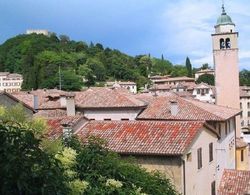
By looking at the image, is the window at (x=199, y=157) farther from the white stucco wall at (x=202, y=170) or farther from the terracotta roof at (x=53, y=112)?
the terracotta roof at (x=53, y=112)

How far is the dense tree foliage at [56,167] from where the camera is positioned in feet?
20.1

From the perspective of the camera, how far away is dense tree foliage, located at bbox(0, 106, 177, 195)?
6117 millimetres

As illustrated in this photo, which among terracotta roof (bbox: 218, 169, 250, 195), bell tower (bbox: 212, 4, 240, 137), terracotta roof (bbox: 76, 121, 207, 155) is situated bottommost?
terracotta roof (bbox: 218, 169, 250, 195)

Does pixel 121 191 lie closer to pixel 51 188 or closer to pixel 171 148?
pixel 171 148

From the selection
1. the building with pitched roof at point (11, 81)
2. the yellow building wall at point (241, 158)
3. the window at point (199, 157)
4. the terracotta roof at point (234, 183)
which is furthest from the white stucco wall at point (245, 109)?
the building with pitched roof at point (11, 81)

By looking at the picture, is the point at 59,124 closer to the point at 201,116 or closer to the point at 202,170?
the point at 202,170

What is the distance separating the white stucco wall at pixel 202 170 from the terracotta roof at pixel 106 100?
23.5 ft

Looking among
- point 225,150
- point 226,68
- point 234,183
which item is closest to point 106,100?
point 225,150

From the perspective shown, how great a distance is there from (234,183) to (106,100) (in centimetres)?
1008

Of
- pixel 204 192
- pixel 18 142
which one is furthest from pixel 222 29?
pixel 18 142

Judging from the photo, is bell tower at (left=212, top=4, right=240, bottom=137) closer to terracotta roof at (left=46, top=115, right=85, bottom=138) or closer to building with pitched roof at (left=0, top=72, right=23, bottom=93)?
terracotta roof at (left=46, top=115, right=85, bottom=138)

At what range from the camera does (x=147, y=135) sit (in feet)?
62.7

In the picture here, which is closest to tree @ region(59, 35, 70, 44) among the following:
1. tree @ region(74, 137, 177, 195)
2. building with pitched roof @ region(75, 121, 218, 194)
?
building with pitched roof @ region(75, 121, 218, 194)

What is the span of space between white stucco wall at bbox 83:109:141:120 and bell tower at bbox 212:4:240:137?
1469cm
